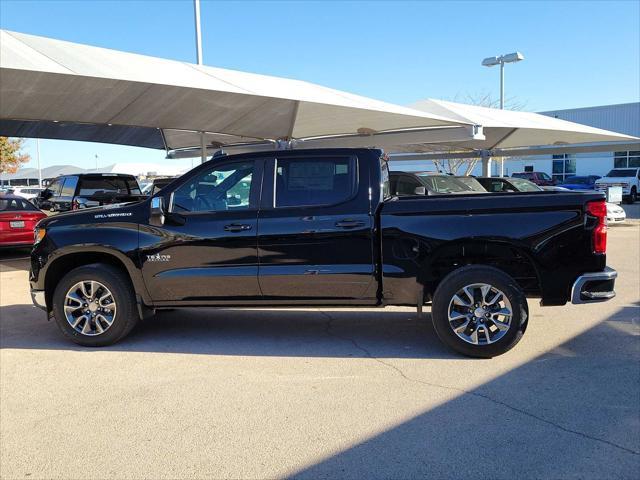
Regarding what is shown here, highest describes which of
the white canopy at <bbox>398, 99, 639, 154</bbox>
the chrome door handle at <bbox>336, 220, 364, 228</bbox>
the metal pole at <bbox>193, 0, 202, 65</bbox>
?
the metal pole at <bbox>193, 0, 202, 65</bbox>

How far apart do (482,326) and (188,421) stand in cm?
273

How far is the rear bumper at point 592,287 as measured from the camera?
5.12 meters

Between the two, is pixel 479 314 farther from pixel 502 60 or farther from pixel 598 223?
pixel 502 60

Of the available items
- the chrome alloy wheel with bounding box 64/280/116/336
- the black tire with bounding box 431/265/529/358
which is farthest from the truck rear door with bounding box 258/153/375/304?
the chrome alloy wheel with bounding box 64/280/116/336

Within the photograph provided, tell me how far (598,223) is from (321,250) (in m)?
2.51

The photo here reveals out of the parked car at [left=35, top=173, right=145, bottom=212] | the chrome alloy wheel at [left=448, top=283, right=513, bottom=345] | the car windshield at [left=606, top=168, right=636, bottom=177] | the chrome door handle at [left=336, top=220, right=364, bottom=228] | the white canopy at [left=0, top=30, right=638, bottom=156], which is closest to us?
the chrome alloy wheel at [left=448, top=283, right=513, bottom=345]

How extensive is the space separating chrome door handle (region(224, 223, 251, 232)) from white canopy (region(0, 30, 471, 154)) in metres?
5.77

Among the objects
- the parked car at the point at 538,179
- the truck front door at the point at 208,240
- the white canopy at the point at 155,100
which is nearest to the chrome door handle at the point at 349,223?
the truck front door at the point at 208,240

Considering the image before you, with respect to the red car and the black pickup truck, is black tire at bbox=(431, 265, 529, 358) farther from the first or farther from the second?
the red car

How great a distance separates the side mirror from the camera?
18.6 feet

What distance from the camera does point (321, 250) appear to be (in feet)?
17.8

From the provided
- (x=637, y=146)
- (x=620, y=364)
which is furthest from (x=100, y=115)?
(x=637, y=146)

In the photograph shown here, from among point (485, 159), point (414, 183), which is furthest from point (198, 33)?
point (485, 159)

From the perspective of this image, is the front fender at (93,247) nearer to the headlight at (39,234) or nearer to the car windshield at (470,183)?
the headlight at (39,234)
